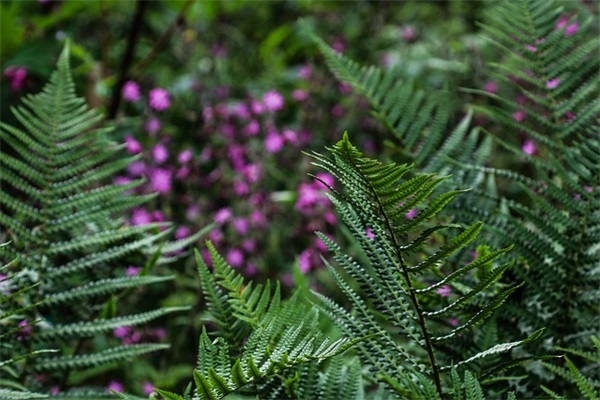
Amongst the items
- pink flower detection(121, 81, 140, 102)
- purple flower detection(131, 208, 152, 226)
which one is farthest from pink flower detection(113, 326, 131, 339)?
pink flower detection(121, 81, 140, 102)

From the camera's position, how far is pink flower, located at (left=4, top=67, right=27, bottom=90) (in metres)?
1.77

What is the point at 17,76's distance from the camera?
5.82 feet

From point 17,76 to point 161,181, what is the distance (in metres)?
0.45

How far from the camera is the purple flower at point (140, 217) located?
1.79 m

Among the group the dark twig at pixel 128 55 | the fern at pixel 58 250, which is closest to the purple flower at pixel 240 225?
the dark twig at pixel 128 55

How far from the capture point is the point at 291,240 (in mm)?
2092

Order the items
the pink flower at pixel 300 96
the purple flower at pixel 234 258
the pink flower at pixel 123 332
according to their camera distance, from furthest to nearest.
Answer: the pink flower at pixel 300 96, the purple flower at pixel 234 258, the pink flower at pixel 123 332

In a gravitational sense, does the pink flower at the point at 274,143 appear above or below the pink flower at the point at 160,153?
above

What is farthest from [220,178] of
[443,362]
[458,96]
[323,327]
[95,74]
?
[443,362]

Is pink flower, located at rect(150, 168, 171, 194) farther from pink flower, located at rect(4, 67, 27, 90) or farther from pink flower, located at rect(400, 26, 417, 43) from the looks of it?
pink flower, located at rect(400, 26, 417, 43)

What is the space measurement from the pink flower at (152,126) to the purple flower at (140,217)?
10.8 inches

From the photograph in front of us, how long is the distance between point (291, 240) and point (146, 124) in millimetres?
561

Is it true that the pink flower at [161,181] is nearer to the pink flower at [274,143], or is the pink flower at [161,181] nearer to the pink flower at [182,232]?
the pink flower at [182,232]

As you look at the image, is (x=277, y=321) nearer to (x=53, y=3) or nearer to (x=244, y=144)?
(x=244, y=144)
